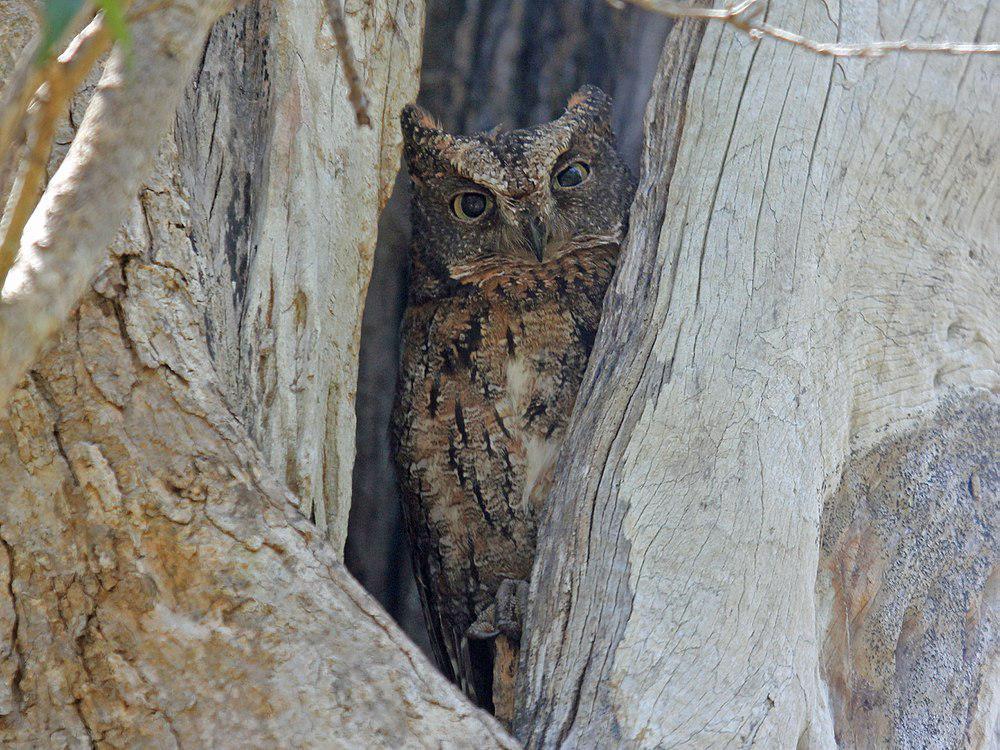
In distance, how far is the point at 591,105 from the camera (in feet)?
8.20

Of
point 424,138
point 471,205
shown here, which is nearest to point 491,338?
point 471,205

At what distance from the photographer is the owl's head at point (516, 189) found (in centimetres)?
238

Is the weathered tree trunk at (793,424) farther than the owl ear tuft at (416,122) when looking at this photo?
No

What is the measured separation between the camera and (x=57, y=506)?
124cm

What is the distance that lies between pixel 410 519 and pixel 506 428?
362 millimetres

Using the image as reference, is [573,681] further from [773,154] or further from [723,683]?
[773,154]

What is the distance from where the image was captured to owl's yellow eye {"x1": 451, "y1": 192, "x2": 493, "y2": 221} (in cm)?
247

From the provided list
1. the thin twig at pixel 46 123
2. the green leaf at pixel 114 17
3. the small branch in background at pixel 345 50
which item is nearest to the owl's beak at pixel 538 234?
the small branch in background at pixel 345 50

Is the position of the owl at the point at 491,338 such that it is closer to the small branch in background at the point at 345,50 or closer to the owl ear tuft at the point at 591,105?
the owl ear tuft at the point at 591,105

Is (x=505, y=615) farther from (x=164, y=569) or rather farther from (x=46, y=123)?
(x=46, y=123)

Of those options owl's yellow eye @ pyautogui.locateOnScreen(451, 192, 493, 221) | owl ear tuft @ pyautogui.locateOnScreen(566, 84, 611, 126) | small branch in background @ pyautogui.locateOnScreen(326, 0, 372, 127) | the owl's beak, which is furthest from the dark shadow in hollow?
small branch in background @ pyautogui.locateOnScreen(326, 0, 372, 127)

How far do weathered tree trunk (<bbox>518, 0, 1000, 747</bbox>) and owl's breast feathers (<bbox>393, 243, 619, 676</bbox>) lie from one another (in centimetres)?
50

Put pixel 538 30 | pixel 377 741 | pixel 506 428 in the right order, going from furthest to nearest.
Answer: pixel 538 30
pixel 506 428
pixel 377 741

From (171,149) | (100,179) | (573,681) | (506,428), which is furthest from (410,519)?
(100,179)
